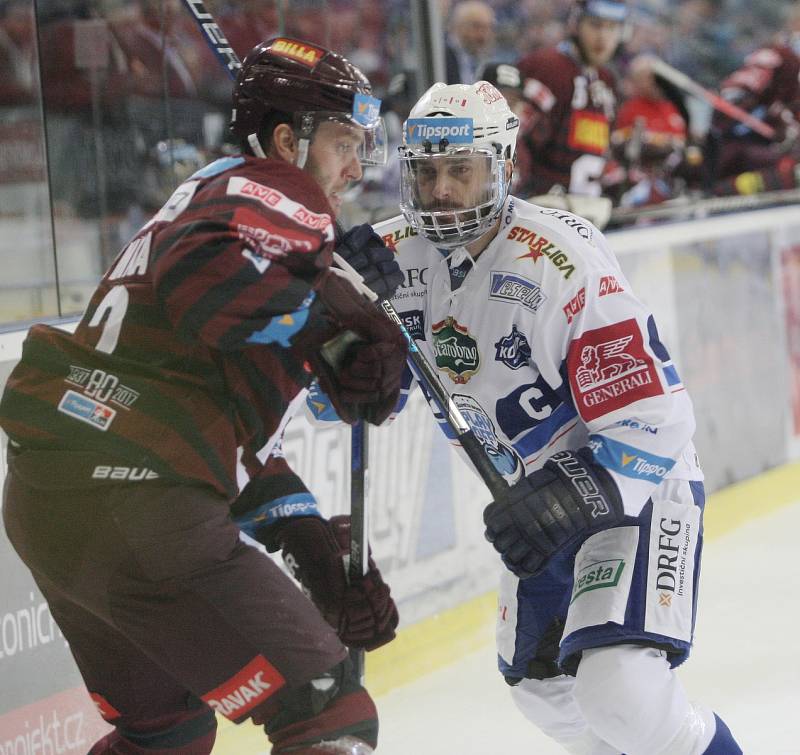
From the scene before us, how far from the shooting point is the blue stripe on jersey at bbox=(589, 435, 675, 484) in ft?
6.86

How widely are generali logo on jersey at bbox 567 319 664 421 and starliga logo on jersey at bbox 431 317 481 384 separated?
0.23 m

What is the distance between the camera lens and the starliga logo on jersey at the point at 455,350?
2.31 m

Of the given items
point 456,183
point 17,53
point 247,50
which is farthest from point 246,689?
point 247,50

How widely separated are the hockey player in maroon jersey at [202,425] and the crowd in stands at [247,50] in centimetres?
147

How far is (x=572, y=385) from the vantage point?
2.15m

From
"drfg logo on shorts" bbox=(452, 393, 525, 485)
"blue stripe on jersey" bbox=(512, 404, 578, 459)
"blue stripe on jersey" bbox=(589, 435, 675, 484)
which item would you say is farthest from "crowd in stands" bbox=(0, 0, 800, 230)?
"blue stripe on jersey" bbox=(589, 435, 675, 484)

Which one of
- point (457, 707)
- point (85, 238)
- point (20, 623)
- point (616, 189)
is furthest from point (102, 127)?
point (616, 189)

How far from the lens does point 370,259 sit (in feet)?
7.11

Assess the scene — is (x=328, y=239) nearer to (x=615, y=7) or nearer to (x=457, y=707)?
(x=457, y=707)

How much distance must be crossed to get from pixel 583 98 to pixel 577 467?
3148 millimetres

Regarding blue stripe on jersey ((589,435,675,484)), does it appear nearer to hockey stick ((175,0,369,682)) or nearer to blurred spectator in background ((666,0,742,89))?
hockey stick ((175,0,369,682))

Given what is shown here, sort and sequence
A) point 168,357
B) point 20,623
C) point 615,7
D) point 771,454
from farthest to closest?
1. point 771,454
2. point 615,7
3. point 20,623
4. point 168,357

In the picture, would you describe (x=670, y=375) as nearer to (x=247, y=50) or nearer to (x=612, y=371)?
(x=612, y=371)

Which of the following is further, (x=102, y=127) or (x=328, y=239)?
(x=102, y=127)
